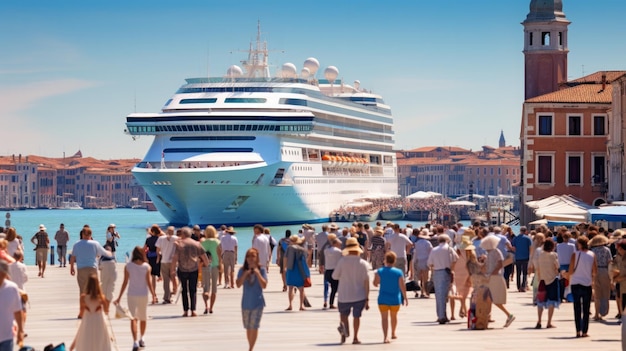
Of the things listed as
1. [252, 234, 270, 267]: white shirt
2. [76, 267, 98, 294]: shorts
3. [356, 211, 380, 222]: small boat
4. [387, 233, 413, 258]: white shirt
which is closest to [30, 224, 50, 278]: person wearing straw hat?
[252, 234, 270, 267]: white shirt

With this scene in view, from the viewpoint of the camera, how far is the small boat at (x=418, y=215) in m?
121

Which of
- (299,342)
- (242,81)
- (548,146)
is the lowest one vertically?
(299,342)

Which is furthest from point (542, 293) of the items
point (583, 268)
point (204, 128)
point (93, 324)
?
point (204, 128)

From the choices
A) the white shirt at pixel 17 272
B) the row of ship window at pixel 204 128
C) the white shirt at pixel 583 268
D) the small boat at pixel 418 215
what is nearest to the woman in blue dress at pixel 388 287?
the white shirt at pixel 583 268

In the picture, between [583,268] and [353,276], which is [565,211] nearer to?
[583,268]

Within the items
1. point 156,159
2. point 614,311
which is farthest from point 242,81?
point 614,311

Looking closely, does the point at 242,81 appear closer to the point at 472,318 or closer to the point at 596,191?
the point at 596,191

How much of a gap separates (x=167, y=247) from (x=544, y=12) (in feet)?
186

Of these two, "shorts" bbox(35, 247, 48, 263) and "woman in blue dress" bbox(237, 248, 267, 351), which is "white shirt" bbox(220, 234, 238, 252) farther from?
"woman in blue dress" bbox(237, 248, 267, 351)

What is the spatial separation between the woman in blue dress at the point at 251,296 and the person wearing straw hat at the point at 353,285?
4.13ft

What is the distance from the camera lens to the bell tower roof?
251 feet

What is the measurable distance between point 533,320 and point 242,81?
72500 millimetres

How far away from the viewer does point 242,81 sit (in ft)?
302

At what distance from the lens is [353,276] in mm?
17000
